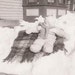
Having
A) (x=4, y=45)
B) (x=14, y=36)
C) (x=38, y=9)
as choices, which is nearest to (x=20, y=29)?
(x=14, y=36)

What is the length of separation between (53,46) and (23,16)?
19.1 feet

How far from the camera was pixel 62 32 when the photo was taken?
4.58 ft

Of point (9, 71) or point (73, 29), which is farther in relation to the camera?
point (73, 29)

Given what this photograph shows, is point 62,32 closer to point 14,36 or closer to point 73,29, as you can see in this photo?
point 73,29

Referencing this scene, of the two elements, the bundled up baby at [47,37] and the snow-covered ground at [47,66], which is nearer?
the snow-covered ground at [47,66]

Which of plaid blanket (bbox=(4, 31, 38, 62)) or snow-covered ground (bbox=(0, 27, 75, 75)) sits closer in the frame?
snow-covered ground (bbox=(0, 27, 75, 75))

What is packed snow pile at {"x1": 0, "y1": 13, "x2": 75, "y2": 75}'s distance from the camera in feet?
3.96

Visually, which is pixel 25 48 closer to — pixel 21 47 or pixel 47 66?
pixel 21 47

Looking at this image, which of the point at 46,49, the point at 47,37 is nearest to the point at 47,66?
the point at 46,49

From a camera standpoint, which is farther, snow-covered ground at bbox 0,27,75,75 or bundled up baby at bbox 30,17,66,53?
bundled up baby at bbox 30,17,66,53

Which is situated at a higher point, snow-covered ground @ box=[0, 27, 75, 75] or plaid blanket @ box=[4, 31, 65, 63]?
plaid blanket @ box=[4, 31, 65, 63]

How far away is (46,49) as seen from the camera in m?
1.30

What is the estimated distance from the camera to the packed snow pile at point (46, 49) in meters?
1.21

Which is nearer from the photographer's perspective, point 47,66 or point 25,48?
point 47,66
